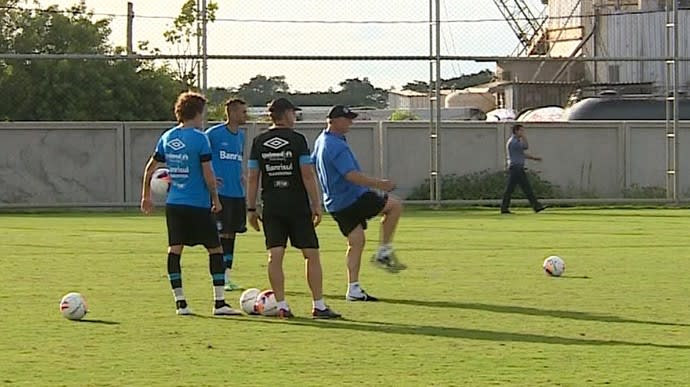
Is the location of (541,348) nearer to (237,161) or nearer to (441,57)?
(237,161)

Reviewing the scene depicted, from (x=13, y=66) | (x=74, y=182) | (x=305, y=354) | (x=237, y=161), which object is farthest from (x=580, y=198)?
(x=305, y=354)

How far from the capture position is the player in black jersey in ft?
36.2

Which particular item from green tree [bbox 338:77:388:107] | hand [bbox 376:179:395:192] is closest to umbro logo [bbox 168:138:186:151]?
hand [bbox 376:179:395:192]

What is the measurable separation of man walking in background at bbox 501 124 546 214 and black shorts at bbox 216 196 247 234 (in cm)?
1282

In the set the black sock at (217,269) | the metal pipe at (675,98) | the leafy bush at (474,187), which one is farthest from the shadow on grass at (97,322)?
the metal pipe at (675,98)

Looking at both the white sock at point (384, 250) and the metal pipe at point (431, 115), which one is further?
the metal pipe at point (431, 115)

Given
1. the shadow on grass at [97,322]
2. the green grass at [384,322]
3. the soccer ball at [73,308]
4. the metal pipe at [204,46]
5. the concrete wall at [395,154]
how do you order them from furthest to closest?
the concrete wall at [395,154] → the metal pipe at [204,46] → the soccer ball at [73,308] → the shadow on grass at [97,322] → the green grass at [384,322]

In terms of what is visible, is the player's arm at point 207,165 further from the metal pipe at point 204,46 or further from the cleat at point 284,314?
the metal pipe at point 204,46

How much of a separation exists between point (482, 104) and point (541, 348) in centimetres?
3912

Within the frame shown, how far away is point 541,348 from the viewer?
9195mm

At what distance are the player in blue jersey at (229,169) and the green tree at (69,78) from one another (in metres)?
17.7

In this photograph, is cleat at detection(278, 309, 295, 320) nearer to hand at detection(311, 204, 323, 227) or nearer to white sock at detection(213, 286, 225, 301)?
white sock at detection(213, 286, 225, 301)

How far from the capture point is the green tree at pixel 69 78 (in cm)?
3203

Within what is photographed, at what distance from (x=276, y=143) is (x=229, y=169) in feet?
6.88
